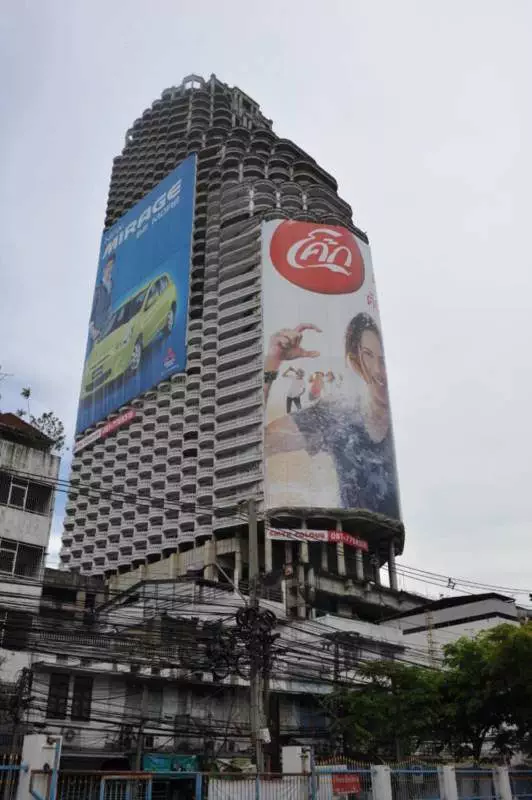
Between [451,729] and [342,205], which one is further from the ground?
[342,205]

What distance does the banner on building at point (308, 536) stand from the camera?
75.8 m

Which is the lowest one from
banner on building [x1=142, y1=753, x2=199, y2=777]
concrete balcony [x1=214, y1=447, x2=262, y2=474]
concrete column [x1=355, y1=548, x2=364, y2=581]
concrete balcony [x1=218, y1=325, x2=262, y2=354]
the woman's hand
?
banner on building [x1=142, y1=753, x2=199, y2=777]

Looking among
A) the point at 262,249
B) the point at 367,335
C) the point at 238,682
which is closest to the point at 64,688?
the point at 238,682

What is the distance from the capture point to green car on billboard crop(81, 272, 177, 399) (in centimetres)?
10294

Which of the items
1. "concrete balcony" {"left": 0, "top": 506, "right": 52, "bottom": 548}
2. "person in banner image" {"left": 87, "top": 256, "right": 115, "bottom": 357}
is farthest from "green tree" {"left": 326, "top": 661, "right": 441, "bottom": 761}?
"person in banner image" {"left": 87, "top": 256, "right": 115, "bottom": 357}

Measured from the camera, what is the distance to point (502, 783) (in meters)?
25.0

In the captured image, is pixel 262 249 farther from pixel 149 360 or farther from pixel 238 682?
pixel 238 682

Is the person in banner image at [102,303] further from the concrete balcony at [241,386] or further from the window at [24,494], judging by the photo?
the window at [24,494]

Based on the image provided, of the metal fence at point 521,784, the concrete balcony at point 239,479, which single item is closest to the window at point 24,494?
the metal fence at point 521,784

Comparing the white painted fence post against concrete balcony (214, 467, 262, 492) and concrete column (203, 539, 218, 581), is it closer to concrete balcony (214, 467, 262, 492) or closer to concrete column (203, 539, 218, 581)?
concrete balcony (214, 467, 262, 492)

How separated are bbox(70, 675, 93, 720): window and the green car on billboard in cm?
Answer: 6948

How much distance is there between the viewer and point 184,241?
10688cm

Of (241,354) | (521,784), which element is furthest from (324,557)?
(521,784)

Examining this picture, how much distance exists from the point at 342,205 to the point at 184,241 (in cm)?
2598
